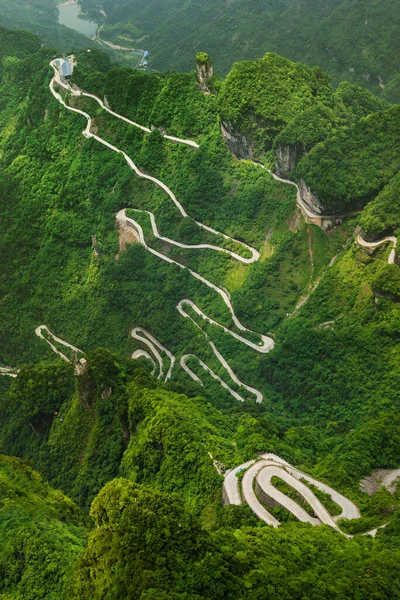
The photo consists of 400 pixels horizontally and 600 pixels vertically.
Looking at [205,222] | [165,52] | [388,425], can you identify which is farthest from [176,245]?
[165,52]

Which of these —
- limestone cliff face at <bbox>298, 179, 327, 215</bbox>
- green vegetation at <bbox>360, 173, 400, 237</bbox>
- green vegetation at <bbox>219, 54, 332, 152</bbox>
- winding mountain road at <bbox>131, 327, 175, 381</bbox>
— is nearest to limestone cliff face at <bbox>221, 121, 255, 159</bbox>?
green vegetation at <bbox>219, 54, 332, 152</bbox>

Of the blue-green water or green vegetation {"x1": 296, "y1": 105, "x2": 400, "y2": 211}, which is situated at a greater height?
green vegetation {"x1": 296, "y1": 105, "x2": 400, "y2": 211}

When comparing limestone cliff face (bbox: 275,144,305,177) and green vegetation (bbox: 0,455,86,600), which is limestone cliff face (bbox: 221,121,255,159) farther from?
green vegetation (bbox: 0,455,86,600)

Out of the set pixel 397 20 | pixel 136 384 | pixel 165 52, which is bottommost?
pixel 165 52

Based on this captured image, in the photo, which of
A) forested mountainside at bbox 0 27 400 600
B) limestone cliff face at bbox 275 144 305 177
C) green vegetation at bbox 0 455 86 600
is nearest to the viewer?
forested mountainside at bbox 0 27 400 600

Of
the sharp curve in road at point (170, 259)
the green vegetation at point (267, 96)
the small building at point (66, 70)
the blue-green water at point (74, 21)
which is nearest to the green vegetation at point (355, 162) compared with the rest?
the green vegetation at point (267, 96)

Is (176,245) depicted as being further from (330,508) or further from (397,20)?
(397,20)
